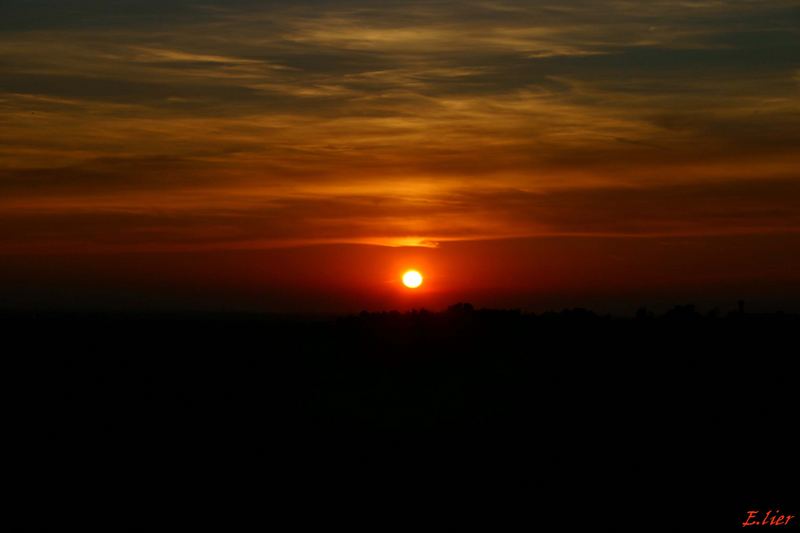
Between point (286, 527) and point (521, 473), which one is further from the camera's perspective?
point (521, 473)

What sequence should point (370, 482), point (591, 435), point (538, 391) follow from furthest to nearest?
point (538, 391) → point (591, 435) → point (370, 482)

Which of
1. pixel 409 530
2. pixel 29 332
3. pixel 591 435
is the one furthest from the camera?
pixel 29 332

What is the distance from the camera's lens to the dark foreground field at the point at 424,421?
21.0m

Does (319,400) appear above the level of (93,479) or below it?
above

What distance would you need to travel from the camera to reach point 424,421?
26.7m

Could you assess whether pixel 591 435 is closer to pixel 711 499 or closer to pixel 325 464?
pixel 711 499

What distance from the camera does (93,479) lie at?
22.3 meters

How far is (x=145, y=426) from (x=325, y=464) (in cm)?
507

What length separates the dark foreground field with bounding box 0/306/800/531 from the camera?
Answer: 69.1 feet

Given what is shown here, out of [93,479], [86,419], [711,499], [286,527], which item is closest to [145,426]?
[86,419]

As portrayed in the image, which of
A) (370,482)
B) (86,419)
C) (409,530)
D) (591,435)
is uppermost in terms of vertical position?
(86,419)

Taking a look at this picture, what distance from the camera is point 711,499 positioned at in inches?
829

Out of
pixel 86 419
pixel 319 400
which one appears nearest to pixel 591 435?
pixel 319 400

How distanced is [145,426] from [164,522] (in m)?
5.71
